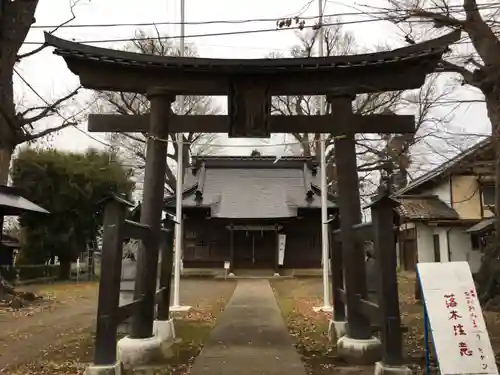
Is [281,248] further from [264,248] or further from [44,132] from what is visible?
[44,132]

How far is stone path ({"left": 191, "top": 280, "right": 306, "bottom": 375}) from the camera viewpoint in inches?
252

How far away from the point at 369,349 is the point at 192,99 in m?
25.1

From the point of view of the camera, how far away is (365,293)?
7305 millimetres

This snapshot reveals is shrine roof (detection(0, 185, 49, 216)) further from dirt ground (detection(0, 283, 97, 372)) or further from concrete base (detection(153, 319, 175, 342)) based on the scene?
concrete base (detection(153, 319, 175, 342))

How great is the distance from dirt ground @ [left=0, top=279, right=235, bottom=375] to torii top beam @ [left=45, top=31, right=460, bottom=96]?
178 inches

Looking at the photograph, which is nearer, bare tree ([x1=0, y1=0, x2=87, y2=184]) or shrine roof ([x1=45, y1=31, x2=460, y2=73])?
shrine roof ([x1=45, y1=31, x2=460, y2=73])

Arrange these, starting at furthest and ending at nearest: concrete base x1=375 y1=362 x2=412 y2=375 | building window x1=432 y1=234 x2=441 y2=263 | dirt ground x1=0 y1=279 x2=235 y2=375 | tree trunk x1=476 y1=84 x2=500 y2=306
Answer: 1. building window x1=432 y1=234 x2=441 y2=263
2. tree trunk x1=476 y1=84 x2=500 y2=306
3. dirt ground x1=0 y1=279 x2=235 y2=375
4. concrete base x1=375 y1=362 x2=412 y2=375

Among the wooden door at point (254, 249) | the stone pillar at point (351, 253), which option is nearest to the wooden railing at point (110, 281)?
the stone pillar at point (351, 253)

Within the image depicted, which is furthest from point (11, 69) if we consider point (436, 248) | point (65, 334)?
point (436, 248)

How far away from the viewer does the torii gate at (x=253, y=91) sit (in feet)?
24.8

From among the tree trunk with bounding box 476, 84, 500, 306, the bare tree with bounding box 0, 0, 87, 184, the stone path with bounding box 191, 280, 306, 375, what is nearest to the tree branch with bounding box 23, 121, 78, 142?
the bare tree with bounding box 0, 0, 87, 184

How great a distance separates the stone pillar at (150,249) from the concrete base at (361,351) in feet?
9.59

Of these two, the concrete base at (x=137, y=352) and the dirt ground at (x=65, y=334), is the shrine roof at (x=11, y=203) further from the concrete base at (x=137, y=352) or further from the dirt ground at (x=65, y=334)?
the concrete base at (x=137, y=352)

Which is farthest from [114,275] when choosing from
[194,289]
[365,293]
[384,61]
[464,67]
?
[194,289]
